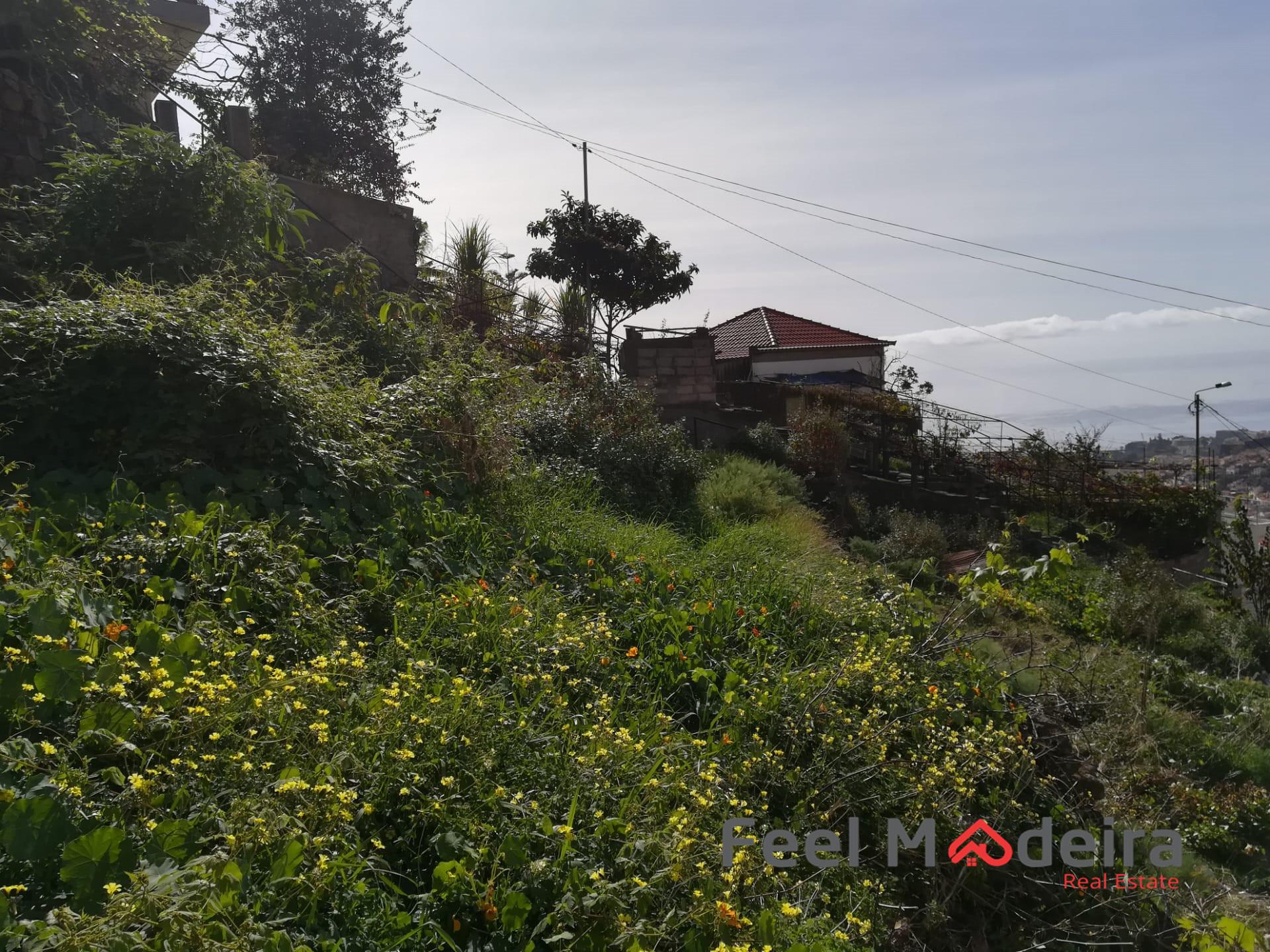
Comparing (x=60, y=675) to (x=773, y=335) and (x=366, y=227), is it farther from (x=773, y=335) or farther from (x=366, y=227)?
(x=773, y=335)

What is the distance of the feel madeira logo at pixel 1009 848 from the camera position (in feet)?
9.74

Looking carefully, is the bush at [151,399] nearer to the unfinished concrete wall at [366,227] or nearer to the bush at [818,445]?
the unfinished concrete wall at [366,227]

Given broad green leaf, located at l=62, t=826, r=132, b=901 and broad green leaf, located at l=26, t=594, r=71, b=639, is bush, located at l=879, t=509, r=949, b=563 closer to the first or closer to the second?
broad green leaf, located at l=26, t=594, r=71, b=639

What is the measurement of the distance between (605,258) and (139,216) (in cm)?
1256

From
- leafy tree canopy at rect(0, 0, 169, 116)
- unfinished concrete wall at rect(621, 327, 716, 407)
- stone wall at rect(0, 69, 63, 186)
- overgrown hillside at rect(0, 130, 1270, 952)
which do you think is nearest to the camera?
overgrown hillside at rect(0, 130, 1270, 952)

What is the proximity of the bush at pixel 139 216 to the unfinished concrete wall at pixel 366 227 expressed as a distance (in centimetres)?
237

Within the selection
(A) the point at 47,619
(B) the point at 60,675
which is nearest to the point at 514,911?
(B) the point at 60,675

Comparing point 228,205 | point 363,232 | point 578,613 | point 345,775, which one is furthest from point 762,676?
point 363,232

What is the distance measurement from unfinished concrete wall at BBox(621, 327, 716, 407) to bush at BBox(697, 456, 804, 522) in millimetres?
2770

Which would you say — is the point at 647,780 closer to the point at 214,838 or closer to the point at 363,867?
the point at 363,867

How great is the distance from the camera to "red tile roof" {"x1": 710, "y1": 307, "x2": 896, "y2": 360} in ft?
86.0

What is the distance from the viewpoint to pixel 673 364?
12.9 meters

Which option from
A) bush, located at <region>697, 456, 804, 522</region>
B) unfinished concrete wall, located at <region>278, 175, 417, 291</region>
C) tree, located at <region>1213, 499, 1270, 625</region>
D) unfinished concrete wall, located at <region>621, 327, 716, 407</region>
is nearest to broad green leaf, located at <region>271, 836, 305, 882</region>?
bush, located at <region>697, 456, 804, 522</region>

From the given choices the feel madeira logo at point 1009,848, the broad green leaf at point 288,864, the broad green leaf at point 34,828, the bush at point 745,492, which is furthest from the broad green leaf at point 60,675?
the bush at point 745,492
